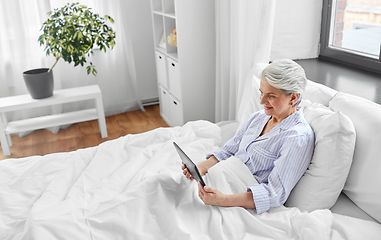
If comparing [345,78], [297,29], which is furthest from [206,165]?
[297,29]

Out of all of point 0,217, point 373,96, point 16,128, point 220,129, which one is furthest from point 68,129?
point 373,96

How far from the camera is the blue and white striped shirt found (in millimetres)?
1306

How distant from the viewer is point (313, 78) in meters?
2.15

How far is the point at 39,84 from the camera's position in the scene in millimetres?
2965

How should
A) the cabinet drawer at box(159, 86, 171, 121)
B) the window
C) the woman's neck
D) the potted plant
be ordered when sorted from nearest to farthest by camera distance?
the woman's neck < the window < the potted plant < the cabinet drawer at box(159, 86, 171, 121)

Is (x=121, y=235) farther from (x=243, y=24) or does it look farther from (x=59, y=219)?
(x=243, y=24)

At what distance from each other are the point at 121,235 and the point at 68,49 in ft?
7.06

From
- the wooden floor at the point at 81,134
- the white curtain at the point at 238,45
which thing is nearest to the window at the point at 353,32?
the white curtain at the point at 238,45

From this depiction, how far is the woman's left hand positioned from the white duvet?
0.02 m

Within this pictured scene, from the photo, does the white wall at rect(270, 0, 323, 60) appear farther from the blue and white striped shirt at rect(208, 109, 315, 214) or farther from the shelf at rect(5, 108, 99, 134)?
the shelf at rect(5, 108, 99, 134)

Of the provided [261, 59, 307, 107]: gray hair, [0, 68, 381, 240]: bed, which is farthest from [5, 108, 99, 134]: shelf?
[261, 59, 307, 107]: gray hair

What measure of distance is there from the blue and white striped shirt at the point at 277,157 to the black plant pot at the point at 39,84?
6.85ft

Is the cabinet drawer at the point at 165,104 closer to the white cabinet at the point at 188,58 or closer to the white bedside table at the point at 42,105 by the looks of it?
the white cabinet at the point at 188,58

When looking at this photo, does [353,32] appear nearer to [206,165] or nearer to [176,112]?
[206,165]
